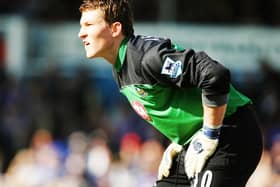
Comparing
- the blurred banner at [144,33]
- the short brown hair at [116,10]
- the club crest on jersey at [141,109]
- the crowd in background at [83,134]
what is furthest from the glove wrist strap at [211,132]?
the blurred banner at [144,33]

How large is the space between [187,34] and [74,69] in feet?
5.56

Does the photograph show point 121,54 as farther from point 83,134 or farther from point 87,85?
point 87,85

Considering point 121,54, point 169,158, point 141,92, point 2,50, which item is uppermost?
point 121,54

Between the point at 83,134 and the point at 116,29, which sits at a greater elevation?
the point at 116,29

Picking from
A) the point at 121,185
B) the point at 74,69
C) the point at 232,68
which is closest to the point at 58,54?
the point at 74,69

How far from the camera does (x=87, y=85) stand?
483 inches

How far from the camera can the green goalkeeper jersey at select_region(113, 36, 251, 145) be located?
455cm

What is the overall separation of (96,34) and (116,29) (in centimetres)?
11

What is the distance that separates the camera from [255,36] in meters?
12.0

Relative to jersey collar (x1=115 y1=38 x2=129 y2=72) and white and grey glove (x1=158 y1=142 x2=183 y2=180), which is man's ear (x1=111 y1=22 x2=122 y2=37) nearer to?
jersey collar (x1=115 y1=38 x2=129 y2=72)

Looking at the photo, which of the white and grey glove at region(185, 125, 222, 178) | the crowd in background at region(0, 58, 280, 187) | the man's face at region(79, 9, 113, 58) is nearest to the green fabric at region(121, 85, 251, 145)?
the white and grey glove at region(185, 125, 222, 178)

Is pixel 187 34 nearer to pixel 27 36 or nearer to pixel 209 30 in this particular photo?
pixel 209 30

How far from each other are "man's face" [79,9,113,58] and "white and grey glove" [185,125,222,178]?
0.68m

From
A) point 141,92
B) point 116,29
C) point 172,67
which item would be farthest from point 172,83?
point 116,29
